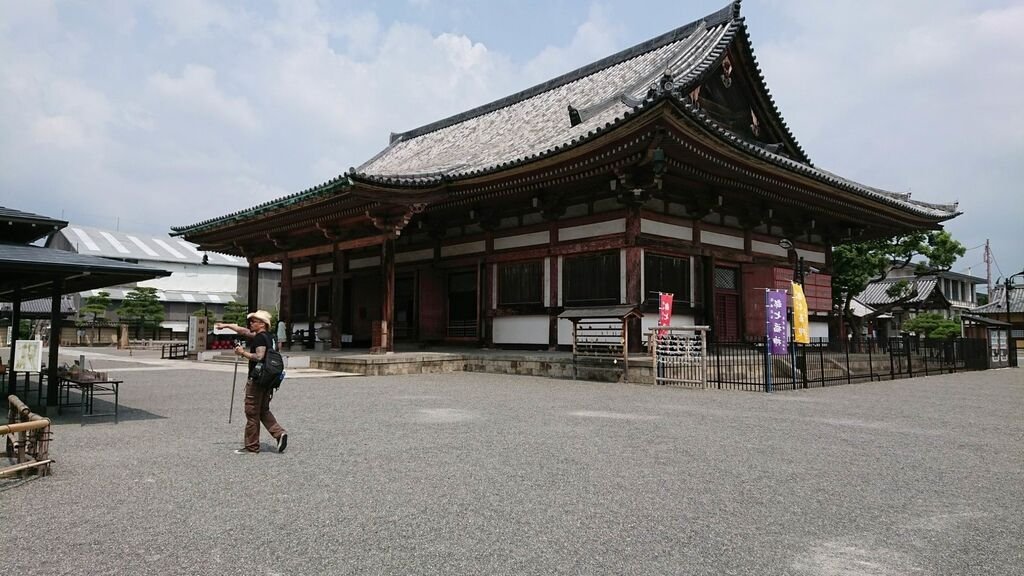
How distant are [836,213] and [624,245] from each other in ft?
24.7

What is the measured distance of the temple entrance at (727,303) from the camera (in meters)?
15.9

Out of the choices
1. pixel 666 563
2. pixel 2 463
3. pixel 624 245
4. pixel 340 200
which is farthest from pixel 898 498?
pixel 340 200

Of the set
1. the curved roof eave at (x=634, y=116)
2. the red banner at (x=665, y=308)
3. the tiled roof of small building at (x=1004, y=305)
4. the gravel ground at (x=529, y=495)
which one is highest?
the curved roof eave at (x=634, y=116)

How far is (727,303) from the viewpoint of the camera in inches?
639

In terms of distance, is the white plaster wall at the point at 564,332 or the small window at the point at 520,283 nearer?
the white plaster wall at the point at 564,332

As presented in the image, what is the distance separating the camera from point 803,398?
1046 centimetres

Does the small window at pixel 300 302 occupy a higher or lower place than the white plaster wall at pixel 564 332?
higher

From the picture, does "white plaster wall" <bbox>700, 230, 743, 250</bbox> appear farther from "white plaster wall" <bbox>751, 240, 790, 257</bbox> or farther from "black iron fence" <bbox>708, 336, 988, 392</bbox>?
"black iron fence" <bbox>708, 336, 988, 392</bbox>

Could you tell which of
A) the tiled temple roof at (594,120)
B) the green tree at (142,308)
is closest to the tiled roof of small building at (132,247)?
the green tree at (142,308)

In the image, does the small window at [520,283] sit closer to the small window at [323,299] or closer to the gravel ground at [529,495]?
the gravel ground at [529,495]

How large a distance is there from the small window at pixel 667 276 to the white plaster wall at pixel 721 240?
904mm

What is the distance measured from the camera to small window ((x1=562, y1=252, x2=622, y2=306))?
14195 millimetres

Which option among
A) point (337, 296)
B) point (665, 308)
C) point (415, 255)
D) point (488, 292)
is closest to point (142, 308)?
point (415, 255)

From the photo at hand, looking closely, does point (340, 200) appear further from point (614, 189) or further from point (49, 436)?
point (49, 436)
